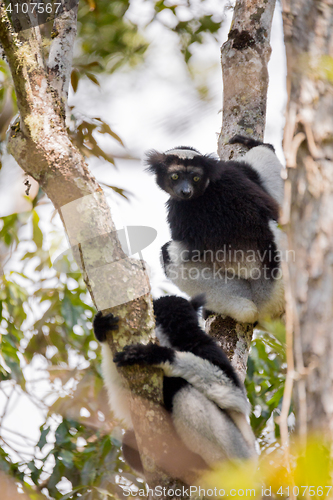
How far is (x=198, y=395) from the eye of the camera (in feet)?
8.98

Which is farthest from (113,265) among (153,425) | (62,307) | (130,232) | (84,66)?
(62,307)

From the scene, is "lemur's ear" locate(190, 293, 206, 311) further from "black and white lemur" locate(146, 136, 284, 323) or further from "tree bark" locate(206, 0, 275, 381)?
"tree bark" locate(206, 0, 275, 381)

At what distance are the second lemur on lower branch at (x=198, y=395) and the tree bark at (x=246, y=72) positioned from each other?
7.56ft

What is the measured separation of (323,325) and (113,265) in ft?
4.38

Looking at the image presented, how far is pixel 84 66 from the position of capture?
455 cm

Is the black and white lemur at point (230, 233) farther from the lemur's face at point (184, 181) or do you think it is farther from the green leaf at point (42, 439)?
the green leaf at point (42, 439)

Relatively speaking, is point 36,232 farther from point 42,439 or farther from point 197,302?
point 197,302

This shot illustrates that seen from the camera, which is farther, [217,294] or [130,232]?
[217,294]

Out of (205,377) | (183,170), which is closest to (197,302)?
(205,377)

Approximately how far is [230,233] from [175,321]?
124 centimetres

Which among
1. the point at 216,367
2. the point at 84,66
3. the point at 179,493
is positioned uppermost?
the point at 84,66

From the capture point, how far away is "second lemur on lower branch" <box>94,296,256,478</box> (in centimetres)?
255

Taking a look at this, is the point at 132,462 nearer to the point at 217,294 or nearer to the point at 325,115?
the point at 217,294

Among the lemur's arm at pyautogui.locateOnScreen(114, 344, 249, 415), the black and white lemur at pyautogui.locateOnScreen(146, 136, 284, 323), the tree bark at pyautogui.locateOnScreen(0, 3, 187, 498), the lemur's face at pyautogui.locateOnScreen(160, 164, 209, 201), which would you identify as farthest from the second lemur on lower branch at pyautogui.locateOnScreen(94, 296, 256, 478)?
the lemur's face at pyautogui.locateOnScreen(160, 164, 209, 201)
